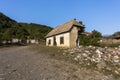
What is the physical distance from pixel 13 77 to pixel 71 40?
2164 cm

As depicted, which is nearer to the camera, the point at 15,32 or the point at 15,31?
the point at 15,31

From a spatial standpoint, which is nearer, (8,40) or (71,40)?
(71,40)

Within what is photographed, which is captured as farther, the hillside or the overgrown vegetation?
the hillside

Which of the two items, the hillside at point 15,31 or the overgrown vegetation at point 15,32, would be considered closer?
the overgrown vegetation at point 15,32

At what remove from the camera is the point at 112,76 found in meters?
11.8

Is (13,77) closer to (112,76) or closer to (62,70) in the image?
(62,70)

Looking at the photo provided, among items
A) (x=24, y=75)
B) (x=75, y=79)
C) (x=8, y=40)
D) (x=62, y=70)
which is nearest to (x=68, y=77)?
(x=75, y=79)

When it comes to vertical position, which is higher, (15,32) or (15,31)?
(15,31)

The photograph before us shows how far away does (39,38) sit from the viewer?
2835 inches

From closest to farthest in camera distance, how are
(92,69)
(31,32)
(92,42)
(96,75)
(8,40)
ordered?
(96,75) < (92,69) < (92,42) < (8,40) < (31,32)

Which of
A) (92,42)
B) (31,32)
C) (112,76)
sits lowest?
(112,76)

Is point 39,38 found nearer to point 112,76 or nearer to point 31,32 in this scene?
point 31,32

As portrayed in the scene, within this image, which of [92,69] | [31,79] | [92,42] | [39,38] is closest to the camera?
[31,79]

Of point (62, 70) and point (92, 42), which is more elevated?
point (92, 42)
